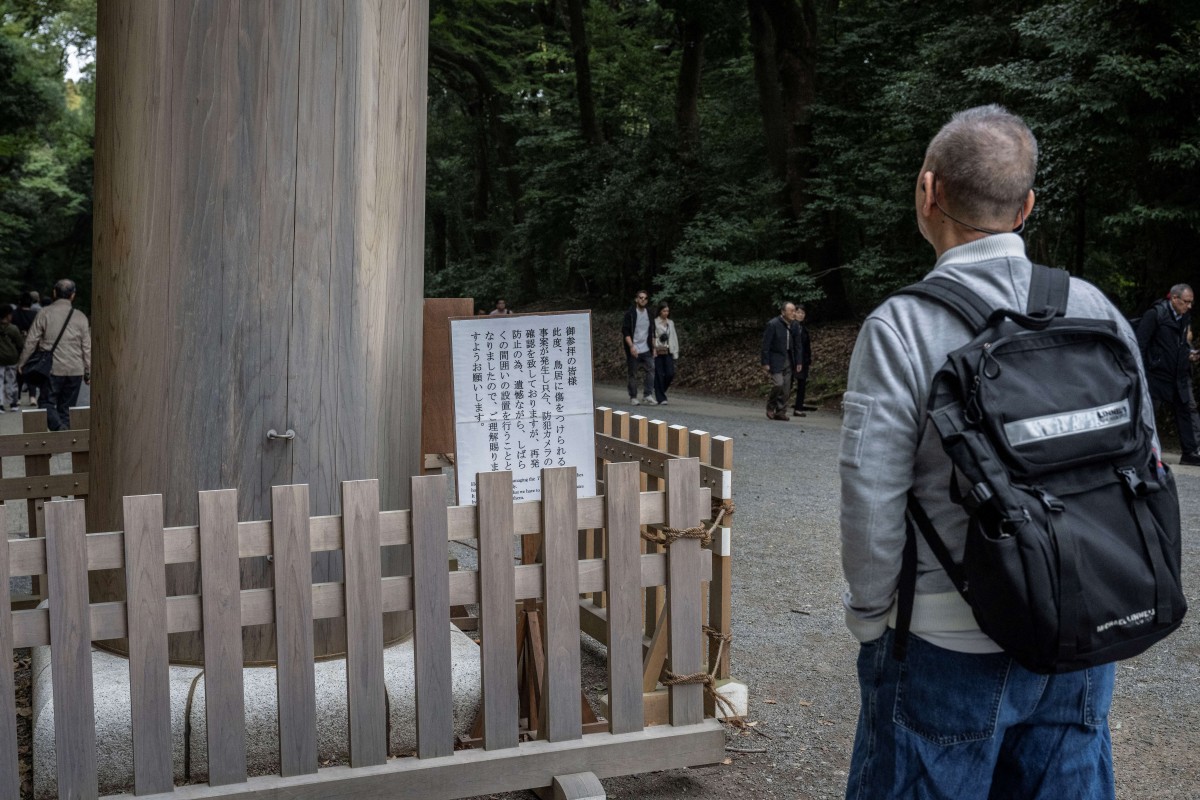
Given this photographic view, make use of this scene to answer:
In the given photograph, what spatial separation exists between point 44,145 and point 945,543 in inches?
1478

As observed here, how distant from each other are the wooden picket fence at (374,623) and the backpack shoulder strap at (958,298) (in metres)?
1.61

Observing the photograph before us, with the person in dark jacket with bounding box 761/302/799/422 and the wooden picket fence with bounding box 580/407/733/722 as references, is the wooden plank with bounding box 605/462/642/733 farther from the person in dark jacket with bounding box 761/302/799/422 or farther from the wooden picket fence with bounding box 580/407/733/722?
the person in dark jacket with bounding box 761/302/799/422

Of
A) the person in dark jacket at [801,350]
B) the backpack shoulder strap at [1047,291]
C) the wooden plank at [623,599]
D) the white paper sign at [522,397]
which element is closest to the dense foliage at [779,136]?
the person in dark jacket at [801,350]

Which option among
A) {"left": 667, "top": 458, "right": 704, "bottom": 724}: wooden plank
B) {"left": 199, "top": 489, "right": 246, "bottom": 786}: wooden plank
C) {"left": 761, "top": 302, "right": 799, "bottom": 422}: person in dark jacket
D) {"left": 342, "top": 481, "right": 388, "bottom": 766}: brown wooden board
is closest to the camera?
{"left": 199, "top": 489, "right": 246, "bottom": 786}: wooden plank

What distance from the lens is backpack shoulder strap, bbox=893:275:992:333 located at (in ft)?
6.55

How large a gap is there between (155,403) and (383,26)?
1.50 meters

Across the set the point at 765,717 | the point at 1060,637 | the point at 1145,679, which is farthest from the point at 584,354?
the point at 1145,679

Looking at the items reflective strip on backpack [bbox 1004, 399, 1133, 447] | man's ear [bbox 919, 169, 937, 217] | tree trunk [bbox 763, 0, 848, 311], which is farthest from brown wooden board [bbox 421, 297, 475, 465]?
tree trunk [bbox 763, 0, 848, 311]

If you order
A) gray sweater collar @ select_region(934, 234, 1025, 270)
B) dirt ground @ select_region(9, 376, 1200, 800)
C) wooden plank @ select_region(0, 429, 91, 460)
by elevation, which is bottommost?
dirt ground @ select_region(9, 376, 1200, 800)

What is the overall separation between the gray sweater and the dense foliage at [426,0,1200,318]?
12.4 meters

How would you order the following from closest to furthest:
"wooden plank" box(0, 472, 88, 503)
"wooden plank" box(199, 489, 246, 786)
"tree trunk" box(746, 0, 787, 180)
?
1. "wooden plank" box(199, 489, 246, 786)
2. "wooden plank" box(0, 472, 88, 503)
3. "tree trunk" box(746, 0, 787, 180)

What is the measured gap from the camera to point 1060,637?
1863mm

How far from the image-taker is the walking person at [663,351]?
17766mm

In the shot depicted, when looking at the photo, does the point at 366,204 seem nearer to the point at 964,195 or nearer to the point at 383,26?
the point at 383,26
